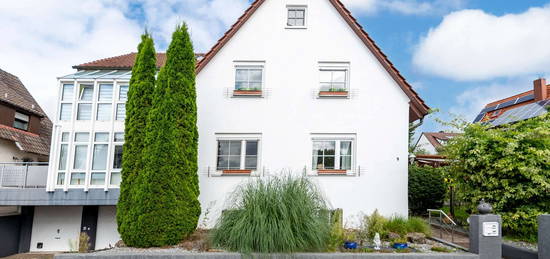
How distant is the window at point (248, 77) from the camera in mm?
10070

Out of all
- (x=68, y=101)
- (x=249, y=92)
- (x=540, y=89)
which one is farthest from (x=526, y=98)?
(x=68, y=101)

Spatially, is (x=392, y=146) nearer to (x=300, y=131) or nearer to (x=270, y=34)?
(x=300, y=131)

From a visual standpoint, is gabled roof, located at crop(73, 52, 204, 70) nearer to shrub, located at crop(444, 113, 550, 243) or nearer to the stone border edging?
the stone border edging

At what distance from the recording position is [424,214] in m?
13.0

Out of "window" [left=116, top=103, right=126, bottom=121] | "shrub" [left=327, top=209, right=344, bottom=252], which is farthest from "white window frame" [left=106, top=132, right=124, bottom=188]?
"shrub" [left=327, top=209, right=344, bottom=252]

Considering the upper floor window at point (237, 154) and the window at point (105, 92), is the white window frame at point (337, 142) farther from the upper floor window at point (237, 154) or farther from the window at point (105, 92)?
the window at point (105, 92)

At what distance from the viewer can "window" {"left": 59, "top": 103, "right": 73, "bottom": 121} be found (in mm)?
10266

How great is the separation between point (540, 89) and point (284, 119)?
2331cm

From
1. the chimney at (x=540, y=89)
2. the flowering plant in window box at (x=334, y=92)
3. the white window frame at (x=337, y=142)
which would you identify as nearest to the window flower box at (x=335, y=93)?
the flowering plant in window box at (x=334, y=92)

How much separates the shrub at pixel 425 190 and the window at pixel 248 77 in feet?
25.4

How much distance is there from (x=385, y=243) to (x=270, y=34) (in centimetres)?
678

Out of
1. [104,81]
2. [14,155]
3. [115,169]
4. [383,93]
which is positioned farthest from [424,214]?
[14,155]

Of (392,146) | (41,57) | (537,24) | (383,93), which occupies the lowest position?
(392,146)

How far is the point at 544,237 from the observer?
643 centimetres
